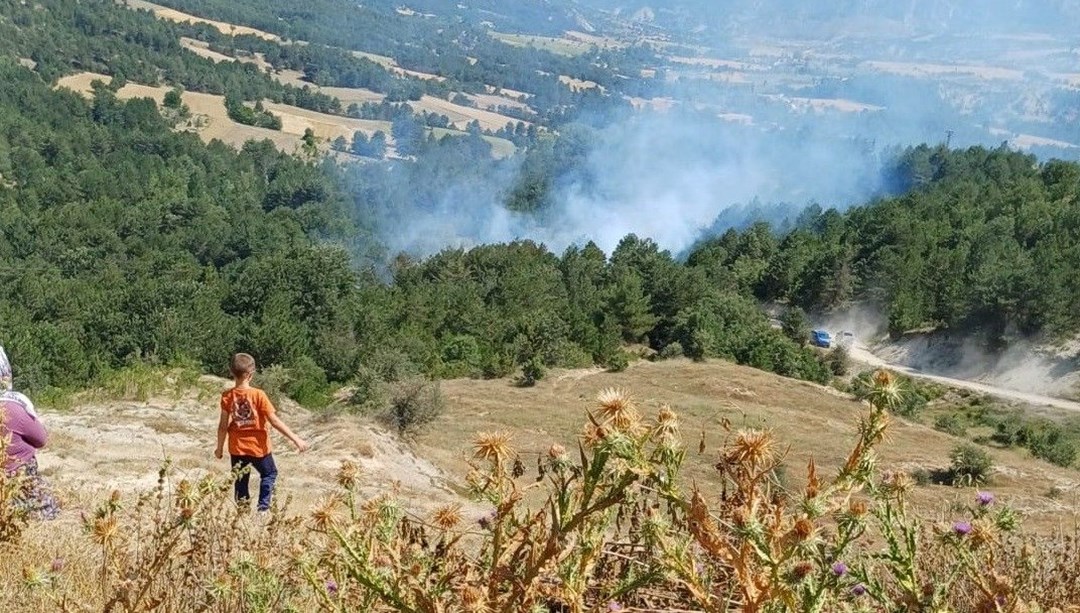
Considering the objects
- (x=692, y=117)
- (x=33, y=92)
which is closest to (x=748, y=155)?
(x=692, y=117)

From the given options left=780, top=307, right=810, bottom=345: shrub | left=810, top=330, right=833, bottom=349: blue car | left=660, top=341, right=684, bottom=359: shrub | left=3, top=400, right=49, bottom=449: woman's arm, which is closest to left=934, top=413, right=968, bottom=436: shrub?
left=660, top=341, right=684, bottom=359: shrub

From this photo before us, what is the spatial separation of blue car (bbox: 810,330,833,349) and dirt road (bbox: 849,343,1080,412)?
1.21m

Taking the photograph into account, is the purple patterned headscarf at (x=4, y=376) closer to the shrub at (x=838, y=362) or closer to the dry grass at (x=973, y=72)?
the shrub at (x=838, y=362)

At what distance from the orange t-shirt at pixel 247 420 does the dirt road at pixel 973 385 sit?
33437 millimetres

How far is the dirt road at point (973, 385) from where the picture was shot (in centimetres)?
3741

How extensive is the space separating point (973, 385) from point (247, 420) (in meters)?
40.2

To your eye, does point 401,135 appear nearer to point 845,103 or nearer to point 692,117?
point 692,117

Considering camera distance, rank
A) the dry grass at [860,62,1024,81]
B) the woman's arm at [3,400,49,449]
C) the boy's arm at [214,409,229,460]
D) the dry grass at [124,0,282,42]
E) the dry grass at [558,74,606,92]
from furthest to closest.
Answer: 1. the dry grass at [860,62,1024,81]
2. the dry grass at [558,74,606,92]
3. the dry grass at [124,0,282,42]
4. the boy's arm at [214,409,229,460]
5. the woman's arm at [3,400,49,449]

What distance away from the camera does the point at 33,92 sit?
85.0 metres

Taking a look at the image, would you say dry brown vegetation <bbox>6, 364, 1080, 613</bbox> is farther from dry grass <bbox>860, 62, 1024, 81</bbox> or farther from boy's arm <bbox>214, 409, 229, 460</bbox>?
dry grass <bbox>860, 62, 1024, 81</bbox>

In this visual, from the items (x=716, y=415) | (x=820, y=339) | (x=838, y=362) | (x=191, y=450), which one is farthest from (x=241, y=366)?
(x=820, y=339)

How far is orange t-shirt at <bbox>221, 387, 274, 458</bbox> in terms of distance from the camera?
241 inches

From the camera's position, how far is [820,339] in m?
44.0

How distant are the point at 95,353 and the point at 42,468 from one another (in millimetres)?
22495
